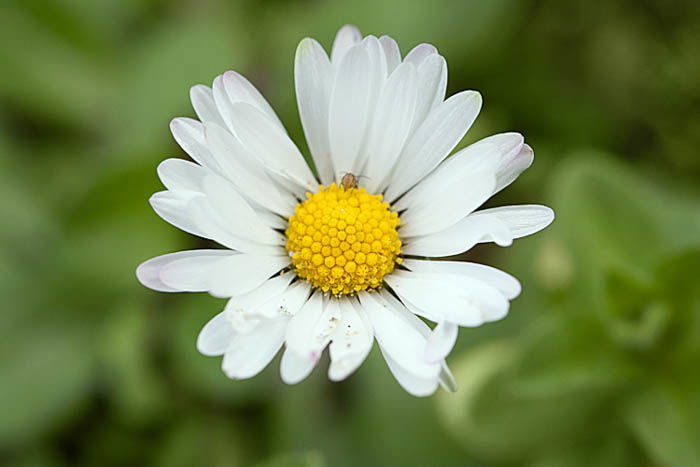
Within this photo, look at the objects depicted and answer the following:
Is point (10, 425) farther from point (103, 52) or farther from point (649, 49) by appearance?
point (649, 49)

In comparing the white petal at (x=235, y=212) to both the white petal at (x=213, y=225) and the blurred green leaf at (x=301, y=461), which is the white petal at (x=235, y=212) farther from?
the blurred green leaf at (x=301, y=461)

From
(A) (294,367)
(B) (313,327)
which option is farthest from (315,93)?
(A) (294,367)

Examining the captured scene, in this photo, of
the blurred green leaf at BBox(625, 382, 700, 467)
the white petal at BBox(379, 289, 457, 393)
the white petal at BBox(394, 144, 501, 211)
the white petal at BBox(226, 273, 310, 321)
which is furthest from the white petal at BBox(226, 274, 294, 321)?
the blurred green leaf at BBox(625, 382, 700, 467)

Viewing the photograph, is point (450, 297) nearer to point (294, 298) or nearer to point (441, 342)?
point (441, 342)

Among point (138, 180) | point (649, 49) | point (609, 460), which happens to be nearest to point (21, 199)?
point (138, 180)

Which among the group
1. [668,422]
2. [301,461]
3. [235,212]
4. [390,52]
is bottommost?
[668,422]
